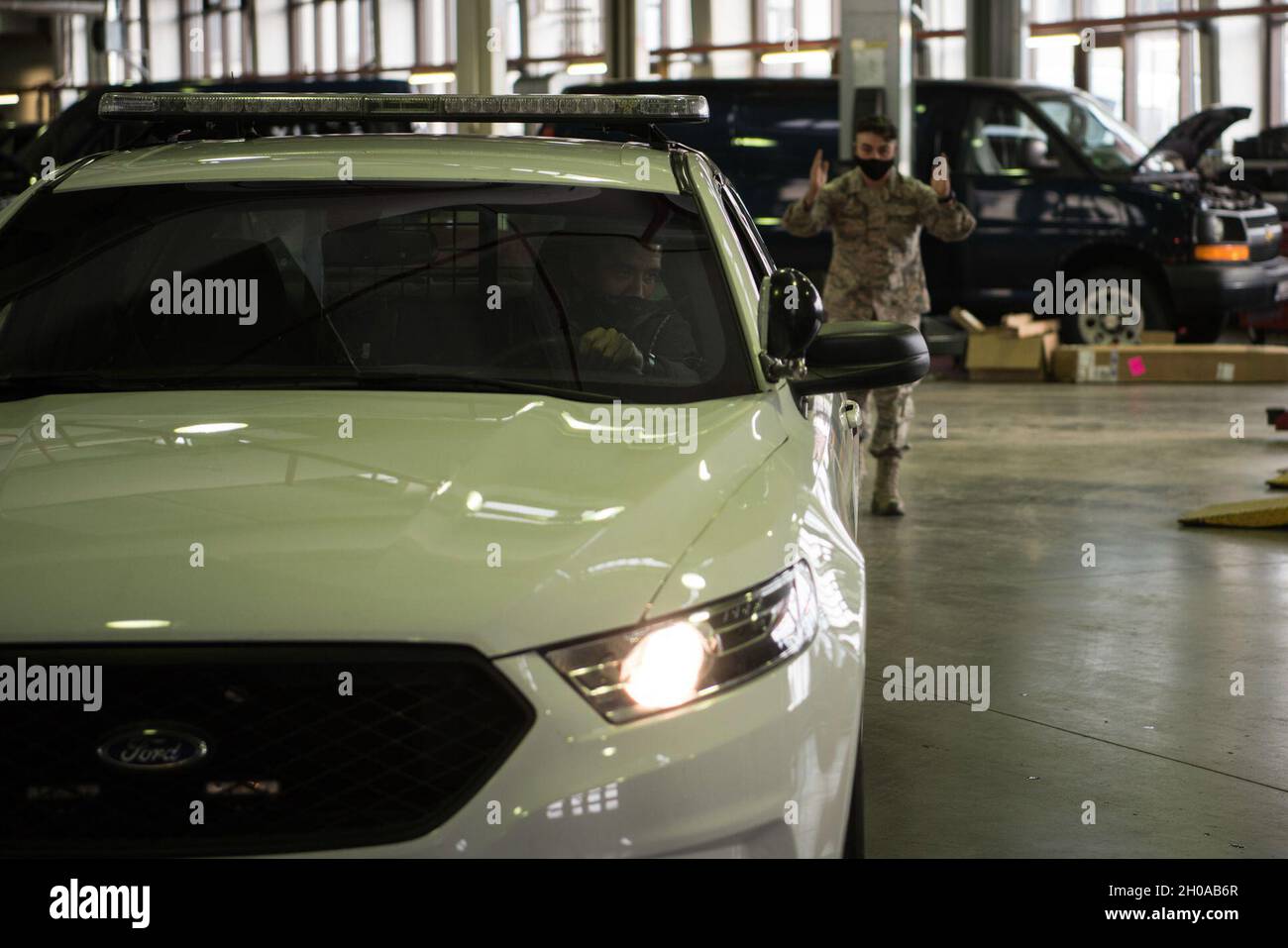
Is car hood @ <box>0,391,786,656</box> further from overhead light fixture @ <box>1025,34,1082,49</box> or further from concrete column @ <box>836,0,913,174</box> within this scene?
overhead light fixture @ <box>1025,34,1082,49</box>

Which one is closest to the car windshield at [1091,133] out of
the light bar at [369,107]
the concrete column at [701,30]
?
the light bar at [369,107]

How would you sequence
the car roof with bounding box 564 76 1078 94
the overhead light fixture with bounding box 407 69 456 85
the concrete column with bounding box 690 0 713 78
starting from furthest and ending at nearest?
the overhead light fixture with bounding box 407 69 456 85, the concrete column with bounding box 690 0 713 78, the car roof with bounding box 564 76 1078 94

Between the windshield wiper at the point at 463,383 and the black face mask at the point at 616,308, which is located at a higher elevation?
the black face mask at the point at 616,308

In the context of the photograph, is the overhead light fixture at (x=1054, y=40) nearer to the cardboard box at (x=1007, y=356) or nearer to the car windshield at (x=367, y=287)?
the cardboard box at (x=1007, y=356)

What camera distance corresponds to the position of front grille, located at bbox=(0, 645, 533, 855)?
2193 millimetres

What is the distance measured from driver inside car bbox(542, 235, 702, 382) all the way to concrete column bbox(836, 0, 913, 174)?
33.1ft

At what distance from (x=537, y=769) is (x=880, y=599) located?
3.95m

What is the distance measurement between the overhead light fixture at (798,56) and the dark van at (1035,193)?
15.7 metres

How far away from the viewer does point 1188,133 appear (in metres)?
13.9

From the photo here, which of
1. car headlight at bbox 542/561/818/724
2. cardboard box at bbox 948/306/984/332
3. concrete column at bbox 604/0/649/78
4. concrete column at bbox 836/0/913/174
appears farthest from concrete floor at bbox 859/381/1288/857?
concrete column at bbox 604/0/649/78

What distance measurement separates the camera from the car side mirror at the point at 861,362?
10.5ft

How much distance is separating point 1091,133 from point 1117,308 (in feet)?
4.69

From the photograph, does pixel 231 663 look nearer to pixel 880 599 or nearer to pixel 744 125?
pixel 880 599

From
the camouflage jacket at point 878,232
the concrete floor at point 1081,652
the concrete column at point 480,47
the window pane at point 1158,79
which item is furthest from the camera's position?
the window pane at point 1158,79
